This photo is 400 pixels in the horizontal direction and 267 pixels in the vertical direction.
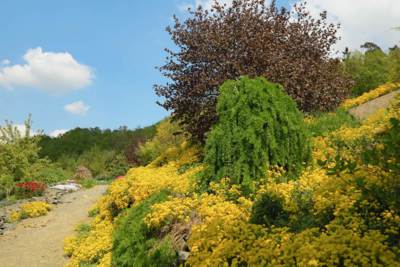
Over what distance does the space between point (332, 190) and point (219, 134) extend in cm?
268

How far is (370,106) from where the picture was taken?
49.4ft

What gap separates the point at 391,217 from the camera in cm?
545

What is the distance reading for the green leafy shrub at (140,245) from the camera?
277 inches

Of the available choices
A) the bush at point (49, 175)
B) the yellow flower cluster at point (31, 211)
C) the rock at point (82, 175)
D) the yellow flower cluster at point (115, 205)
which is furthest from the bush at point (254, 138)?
the rock at point (82, 175)

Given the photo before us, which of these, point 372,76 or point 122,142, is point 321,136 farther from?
point 122,142

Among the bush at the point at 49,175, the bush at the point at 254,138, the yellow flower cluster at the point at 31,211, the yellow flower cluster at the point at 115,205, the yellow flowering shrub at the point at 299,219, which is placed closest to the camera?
the yellow flowering shrub at the point at 299,219

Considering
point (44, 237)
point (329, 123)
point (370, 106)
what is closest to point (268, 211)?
point (329, 123)

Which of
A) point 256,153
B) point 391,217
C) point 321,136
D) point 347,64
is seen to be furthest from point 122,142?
point 391,217

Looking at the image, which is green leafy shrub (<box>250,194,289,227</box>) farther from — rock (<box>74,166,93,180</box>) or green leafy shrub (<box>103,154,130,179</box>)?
rock (<box>74,166,93,180</box>)

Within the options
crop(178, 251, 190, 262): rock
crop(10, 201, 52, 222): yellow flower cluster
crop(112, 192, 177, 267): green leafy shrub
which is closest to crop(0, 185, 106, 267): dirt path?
crop(10, 201, 52, 222): yellow flower cluster

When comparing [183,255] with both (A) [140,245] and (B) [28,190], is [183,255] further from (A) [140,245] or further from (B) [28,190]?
(B) [28,190]

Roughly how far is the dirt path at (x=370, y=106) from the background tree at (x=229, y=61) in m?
1.12

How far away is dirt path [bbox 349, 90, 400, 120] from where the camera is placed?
14.4 metres

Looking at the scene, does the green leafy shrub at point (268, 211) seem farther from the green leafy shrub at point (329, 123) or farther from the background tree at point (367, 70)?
the background tree at point (367, 70)
